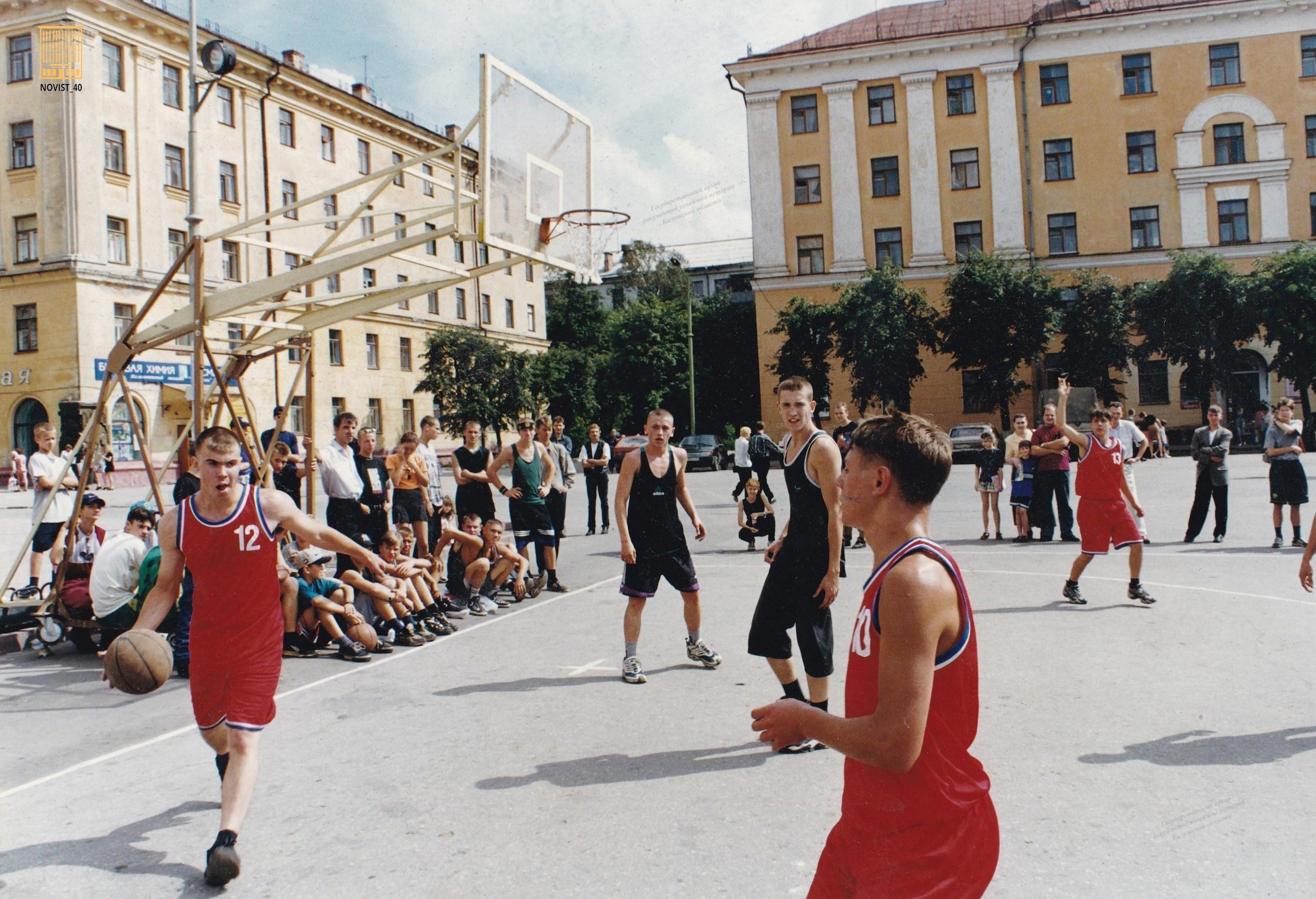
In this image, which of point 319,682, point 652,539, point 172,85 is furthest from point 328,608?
point 172,85

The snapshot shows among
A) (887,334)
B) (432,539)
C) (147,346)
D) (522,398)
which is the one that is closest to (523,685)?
(147,346)

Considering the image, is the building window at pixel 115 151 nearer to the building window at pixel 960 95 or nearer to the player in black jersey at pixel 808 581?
the building window at pixel 960 95

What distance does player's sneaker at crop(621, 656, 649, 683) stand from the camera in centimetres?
701

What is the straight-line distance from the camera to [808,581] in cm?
570

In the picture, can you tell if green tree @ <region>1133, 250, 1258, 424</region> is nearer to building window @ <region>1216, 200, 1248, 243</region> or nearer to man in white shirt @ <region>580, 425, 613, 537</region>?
building window @ <region>1216, 200, 1248, 243</region>

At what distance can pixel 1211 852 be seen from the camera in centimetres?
397

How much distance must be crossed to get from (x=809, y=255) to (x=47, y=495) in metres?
36.8

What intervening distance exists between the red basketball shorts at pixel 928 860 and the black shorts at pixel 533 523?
30.5 ft

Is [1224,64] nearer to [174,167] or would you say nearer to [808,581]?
[174,167]

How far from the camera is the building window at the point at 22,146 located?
33.8 m

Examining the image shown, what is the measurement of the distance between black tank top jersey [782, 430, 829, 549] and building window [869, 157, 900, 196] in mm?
39731

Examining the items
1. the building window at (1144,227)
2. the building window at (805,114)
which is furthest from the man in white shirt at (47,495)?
the building window at (1144,227)

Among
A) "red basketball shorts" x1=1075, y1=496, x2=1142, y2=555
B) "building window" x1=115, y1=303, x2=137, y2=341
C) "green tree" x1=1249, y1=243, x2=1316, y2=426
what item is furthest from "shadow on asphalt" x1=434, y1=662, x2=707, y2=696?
"green tree" x1=1249, y1=243, x2=1316, y2=426

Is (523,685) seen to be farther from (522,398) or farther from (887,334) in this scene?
(522,398)
